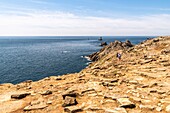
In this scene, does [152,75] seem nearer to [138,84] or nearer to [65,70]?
[138,84]

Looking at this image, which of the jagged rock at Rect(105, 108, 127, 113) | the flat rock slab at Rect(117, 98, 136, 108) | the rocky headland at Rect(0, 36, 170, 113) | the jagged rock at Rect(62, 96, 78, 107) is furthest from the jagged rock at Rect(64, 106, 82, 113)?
the flat rock slab at Rect(117, 98, 136, 108)

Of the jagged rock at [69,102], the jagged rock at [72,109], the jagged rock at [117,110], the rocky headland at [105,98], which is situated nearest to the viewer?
the jagged rock at [117,110]

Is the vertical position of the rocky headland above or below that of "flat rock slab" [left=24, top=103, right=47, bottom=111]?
above

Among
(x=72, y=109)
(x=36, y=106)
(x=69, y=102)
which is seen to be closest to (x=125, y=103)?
(x=72, y=109)

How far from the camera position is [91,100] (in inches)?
453

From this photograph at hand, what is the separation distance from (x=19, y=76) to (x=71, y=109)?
174ft

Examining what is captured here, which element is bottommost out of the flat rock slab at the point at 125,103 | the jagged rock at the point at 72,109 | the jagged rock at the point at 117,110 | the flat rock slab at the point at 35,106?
the flat rock slab at the point at 35,106

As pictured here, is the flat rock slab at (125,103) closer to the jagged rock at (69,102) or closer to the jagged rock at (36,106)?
the jagged rock at (69,102)

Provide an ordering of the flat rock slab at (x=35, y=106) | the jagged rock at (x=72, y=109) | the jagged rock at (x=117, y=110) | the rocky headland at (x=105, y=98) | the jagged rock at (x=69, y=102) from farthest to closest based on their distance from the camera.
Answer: the flat rock slab at (x=35, y=106) → the jagged rock at (x=69, y=102) → the rocky headland at (x=105, y=98) → the jagged rock at (x=72, y=109) → the jagged rock at (x=117, y=110)

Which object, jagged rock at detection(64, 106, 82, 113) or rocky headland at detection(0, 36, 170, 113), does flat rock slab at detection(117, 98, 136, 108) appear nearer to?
rocky headland at detection(0, 36, 170, 113)

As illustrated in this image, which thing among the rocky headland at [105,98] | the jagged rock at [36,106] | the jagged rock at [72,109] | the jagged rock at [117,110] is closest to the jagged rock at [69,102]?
the rocky headland at [105,98]

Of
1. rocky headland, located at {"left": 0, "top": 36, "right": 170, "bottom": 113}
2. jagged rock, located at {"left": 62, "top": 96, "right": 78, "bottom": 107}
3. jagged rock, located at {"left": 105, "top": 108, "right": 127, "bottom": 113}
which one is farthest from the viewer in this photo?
jagged rock, located at {"left": 62, "top": 96, "right": 78, "bottom": 107}

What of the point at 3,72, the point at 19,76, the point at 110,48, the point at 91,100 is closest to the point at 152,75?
the point at 91,100

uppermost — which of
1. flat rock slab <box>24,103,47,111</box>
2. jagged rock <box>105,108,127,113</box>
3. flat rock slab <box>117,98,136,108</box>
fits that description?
flat rock slab <box>117,98,136,108</box>
